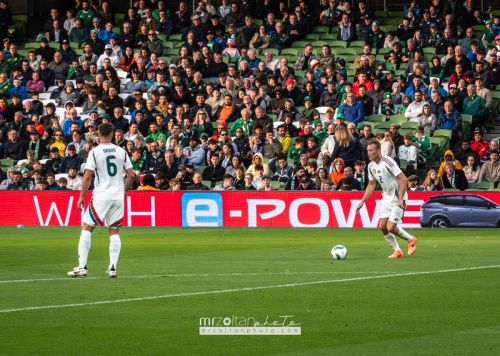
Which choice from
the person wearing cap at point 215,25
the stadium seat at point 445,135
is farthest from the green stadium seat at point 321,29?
the stadium seat at point 445,135

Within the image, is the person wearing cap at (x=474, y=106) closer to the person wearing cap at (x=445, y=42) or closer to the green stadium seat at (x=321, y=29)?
the person wearing cap at (x=445, y=42)

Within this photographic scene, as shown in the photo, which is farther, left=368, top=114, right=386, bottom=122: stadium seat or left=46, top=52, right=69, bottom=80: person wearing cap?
left=46, top=52, right=69, bottom=80: person wearing cap

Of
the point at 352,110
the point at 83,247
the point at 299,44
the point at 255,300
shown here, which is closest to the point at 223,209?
the point at 352,110

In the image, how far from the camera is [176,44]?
31.0 meters

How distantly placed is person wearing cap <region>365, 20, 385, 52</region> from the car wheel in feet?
26.9

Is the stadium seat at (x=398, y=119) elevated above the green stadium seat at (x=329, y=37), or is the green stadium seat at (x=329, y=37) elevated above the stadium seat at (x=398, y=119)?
the green stadium seat at (x=329, y=37)

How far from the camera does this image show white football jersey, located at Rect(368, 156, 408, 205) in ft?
47.1

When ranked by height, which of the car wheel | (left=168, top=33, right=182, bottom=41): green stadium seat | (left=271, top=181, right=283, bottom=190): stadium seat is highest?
(left=168, top=33, right=182, bottom=41): green stadium seat

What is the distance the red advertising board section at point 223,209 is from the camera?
2230 centimetres

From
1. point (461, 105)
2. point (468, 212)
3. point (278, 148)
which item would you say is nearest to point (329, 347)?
point (468, 212)

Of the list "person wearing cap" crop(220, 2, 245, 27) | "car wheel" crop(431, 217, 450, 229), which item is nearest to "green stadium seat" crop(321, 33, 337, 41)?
"person wearing cap" crop(220, 2, 245, 27)

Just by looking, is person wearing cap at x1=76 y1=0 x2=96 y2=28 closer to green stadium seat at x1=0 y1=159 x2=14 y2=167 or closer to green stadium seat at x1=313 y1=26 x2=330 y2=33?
green stadium seat at x1=0 y1=159 x2=14 y2=167

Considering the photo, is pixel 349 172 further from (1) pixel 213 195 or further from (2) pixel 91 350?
(2) pixel 91 350

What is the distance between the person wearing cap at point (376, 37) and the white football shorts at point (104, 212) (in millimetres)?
18682
